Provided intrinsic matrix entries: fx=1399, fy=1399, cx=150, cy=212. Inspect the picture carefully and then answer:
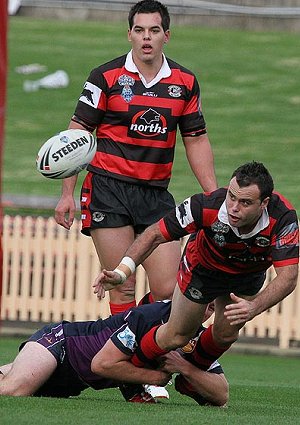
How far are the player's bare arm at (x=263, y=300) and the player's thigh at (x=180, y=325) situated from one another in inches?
17.8

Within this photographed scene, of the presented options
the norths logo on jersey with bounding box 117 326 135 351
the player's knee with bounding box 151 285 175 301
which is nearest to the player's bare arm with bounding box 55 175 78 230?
the player's knee with bounding box 151 285 175 301

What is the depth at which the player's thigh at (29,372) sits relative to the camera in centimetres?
843

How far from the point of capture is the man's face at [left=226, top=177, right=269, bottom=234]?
25.9ft

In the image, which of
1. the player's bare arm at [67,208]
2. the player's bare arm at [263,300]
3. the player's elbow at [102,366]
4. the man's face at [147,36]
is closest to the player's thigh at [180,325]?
the player's elbow at [102,366]

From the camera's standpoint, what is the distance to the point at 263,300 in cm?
785

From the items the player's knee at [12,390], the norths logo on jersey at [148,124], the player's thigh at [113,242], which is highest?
the norths logo on jersey at [148,124]

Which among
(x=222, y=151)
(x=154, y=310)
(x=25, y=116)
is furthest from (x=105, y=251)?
(x=25, y=116)

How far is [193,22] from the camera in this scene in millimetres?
33094

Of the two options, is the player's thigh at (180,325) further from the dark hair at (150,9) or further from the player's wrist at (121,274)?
the dark hair at (150,9)

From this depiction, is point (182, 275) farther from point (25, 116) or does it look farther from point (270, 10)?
point (270, 10)

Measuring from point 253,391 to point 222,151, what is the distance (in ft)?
49.0

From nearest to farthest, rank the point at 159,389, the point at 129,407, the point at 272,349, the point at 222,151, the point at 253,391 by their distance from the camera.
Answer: the point at 129,407, the point at 159,389, the point at 253,391, the point at 272,349, the point at 222,151

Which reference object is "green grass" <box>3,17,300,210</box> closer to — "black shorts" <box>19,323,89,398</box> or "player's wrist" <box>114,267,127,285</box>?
"black shorts" <box>19,323,89,398</box>

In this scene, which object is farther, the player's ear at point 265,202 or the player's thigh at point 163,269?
the player's thigh at point 163,269
